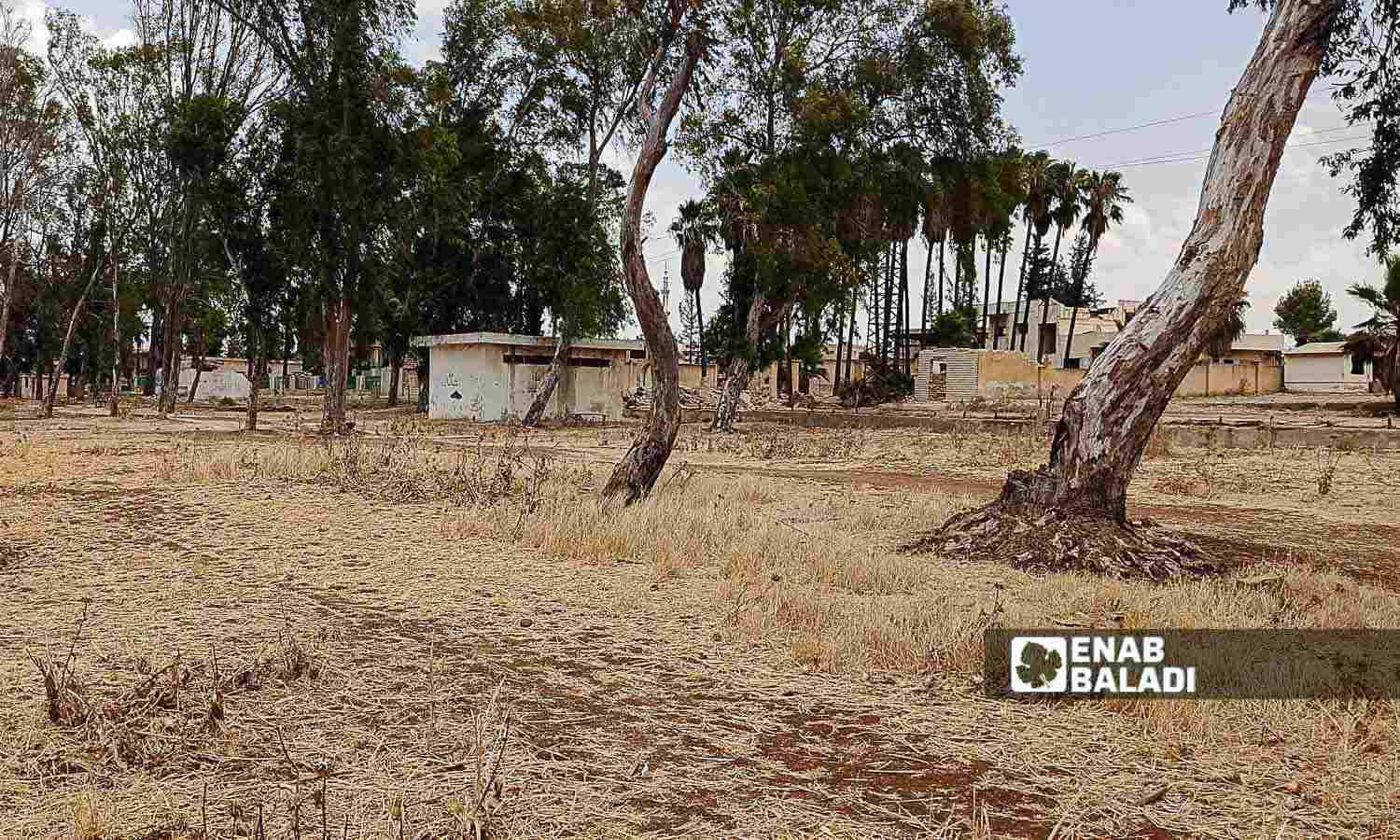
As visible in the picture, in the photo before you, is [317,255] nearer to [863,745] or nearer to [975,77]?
[975,77]

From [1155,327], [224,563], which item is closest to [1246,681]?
[1155,327]

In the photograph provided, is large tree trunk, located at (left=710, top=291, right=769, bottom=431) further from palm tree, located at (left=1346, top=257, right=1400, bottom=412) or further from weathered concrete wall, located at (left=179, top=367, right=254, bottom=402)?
weathered concrete wall, located at (left=179, top=367, right=254, bottom=402)

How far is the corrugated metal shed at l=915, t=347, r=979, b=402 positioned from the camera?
48.6m

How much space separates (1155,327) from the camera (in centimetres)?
967

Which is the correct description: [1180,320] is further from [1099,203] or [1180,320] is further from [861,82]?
[1099,203]

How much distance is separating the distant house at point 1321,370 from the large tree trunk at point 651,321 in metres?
48.8

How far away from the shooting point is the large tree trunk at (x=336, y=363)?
25.2 meters

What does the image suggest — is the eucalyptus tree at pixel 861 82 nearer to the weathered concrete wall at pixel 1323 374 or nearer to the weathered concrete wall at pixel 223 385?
the weathered concrete wall at pixel 1323 374

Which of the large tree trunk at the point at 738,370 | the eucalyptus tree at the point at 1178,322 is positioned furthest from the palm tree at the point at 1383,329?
the eucalyptus tree at the point at 1178,322

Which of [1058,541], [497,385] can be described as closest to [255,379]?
[497,385]

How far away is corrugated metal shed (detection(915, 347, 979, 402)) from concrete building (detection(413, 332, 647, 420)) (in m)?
17.8

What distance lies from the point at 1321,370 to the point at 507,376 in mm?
42815

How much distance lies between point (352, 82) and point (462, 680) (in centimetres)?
2138

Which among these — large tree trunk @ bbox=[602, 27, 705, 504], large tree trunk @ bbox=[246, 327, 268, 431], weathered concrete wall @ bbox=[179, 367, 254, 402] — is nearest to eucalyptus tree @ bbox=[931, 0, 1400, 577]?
large tree trunk @ bbox=[602, 27, 705, 504]
